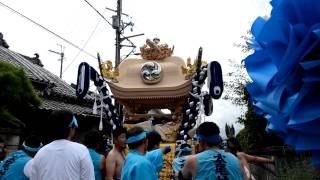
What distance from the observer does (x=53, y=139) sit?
138 inches

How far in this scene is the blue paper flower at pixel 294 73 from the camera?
4.23 feet

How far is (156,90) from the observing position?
1104cm

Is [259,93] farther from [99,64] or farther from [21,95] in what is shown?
[99,64]

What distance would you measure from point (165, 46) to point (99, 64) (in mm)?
1822

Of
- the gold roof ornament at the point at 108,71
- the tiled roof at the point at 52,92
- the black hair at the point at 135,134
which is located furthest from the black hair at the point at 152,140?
the tiled roof at the point at 52,92

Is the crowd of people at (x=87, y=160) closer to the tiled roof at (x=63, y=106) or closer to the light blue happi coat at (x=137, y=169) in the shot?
the light blue happi coat at (x=137, y=169)

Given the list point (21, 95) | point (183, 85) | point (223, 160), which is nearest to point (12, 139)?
point (21, 95)

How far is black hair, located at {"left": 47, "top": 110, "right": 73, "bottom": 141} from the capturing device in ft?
11.3

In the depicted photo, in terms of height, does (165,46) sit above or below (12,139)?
above

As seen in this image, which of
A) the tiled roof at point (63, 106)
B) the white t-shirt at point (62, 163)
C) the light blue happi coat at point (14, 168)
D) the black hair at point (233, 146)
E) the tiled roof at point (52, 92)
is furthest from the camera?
the tiled roof at point (52, 92)

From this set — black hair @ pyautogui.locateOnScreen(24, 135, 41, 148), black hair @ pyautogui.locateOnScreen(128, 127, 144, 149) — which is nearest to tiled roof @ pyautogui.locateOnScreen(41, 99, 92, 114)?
black hair @ pyautogui.locateOnScreen(24, 135, 41, 148)

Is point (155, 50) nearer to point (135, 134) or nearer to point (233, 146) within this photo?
point (233, 146)

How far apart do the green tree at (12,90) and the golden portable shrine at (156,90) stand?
2027 millimetres

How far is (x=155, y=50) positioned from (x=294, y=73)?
10.0 metres
